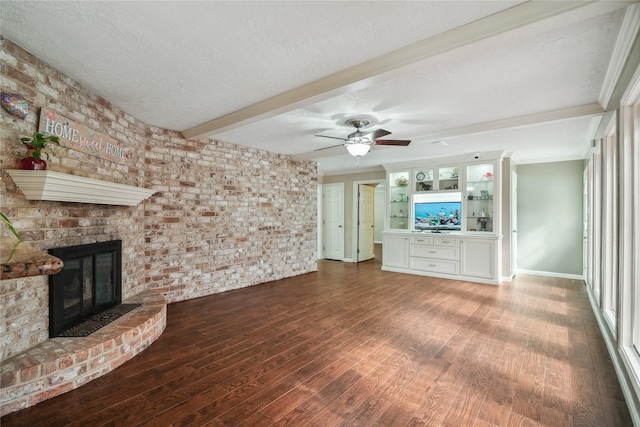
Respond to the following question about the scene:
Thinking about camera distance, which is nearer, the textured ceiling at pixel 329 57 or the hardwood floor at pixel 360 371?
the textured ceiling at pixel 329 57

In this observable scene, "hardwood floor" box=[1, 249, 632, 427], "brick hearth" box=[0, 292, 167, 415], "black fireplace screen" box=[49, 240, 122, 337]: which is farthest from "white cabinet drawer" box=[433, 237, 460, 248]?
"black fireplace screen" box=[49, 240, 122, 337]

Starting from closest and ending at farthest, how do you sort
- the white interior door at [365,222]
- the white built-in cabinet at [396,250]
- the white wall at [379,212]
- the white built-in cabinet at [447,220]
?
the white built-in cabinet at [447,220] → the white built-in cabinet at [396,250] → the white interior door at [365,222] → the white wall at [379,212]

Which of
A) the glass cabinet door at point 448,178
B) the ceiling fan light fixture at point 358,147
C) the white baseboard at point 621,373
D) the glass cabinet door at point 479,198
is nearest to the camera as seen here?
the white baseboard at point 621,373

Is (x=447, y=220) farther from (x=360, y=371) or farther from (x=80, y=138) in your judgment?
(x=80, y=138)

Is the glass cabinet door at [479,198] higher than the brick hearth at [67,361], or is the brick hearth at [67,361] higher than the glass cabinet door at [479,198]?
the glass cabinet door at [479,198]

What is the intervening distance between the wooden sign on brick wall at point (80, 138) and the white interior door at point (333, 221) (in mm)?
5389

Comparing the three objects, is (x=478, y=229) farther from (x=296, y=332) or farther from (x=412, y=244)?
(x=296, y=332)

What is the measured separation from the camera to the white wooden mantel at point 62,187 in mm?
1985

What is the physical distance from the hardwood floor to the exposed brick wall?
24.9 inches

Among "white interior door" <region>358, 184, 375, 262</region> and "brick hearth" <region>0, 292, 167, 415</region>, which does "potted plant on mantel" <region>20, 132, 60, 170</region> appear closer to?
"brick hearth" <region>0, 292, 167, 415</region>

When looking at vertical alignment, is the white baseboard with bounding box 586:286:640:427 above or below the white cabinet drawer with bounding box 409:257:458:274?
below

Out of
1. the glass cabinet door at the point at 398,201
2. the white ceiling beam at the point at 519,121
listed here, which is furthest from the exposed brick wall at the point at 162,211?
the white ceiling beam at the point at 519,121

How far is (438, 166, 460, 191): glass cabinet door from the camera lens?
5762 millimetres

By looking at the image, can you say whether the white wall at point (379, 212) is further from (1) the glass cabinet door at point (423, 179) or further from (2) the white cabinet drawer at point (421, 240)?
(2) the white cabinet drawer at point (421, 240)
